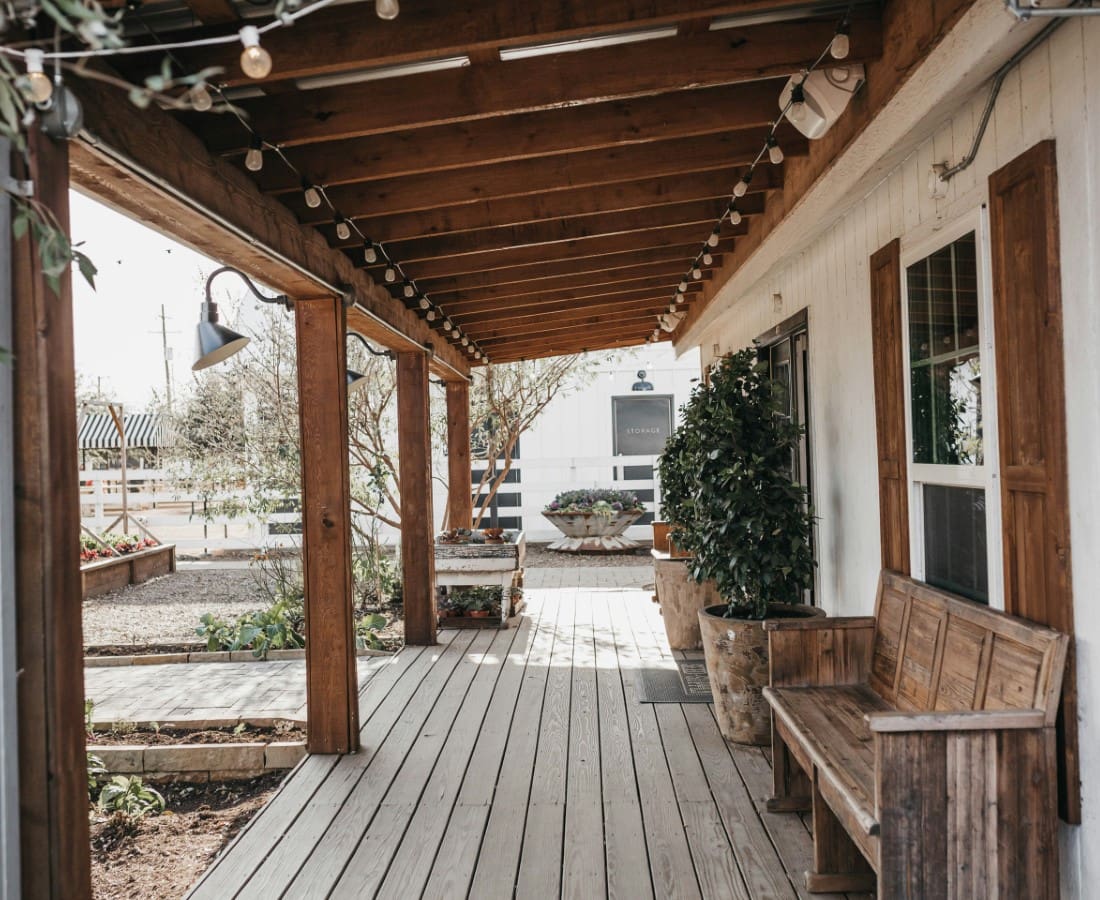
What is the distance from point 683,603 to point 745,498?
1.92 meters

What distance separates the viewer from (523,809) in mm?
3273

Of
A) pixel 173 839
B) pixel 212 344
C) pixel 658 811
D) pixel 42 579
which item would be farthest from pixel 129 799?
pixel 42 579

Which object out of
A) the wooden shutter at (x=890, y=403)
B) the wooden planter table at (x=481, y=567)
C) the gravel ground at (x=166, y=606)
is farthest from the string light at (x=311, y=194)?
the gravel ground at (x=166, y=606)

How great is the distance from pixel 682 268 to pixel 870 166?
2.69 metres

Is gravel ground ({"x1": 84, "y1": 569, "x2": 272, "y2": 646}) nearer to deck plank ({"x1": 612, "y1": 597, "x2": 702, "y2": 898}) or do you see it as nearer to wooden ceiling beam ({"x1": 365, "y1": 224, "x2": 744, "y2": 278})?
wooden ceiling beam ({"x1": 365, "y1": 224, "x2": 744, "y2": 278})

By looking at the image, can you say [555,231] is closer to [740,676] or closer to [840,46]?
[840,46]

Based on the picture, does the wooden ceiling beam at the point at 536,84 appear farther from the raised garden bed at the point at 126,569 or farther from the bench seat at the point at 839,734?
the raised garden bed at the point at 126,569

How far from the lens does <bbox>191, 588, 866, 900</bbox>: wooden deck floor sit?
8.98 ft

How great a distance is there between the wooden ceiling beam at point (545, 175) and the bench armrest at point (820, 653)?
73.8 inches

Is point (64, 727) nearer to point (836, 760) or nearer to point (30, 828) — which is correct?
point (30, 828)

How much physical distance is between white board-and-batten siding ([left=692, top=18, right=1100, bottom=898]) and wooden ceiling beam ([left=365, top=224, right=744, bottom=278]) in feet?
2.28

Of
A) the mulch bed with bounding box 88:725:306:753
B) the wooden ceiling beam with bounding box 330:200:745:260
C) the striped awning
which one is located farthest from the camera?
the striped awning

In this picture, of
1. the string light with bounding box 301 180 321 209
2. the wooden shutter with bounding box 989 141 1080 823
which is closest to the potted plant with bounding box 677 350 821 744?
the wooden shutter with bounding box 989 141 1080 823

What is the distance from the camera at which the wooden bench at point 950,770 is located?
6.73 feet
